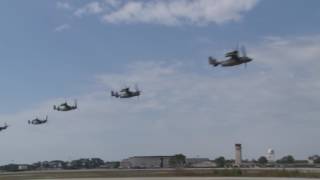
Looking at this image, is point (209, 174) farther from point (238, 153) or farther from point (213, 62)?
point (238, 153)

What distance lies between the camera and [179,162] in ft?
605

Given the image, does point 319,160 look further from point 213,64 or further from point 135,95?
point 213,64

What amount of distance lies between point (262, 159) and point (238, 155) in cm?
4154

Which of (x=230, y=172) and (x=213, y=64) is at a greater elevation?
(x=213, y=64)

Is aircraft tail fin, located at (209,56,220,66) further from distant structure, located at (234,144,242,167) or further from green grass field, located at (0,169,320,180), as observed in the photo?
distant structure, located at (234,144,242,167)

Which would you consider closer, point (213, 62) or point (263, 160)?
point (213, 62)

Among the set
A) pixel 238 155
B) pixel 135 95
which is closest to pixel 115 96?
pixel 135 95

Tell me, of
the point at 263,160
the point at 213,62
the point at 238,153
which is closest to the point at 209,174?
the point at 213,62

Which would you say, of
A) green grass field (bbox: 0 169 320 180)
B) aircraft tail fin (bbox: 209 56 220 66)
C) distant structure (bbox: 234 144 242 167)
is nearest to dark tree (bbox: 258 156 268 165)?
distant structure (bbox: 234 144 242 167)

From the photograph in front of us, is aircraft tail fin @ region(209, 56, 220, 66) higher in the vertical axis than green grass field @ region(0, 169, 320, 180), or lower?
higher

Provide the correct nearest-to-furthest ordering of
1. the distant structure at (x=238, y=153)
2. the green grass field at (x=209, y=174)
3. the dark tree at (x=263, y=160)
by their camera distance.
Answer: the green grass field at (x=209, y=174) < the distant structure at (x=238, y=153) < the dark tree at (x=263, y=160)

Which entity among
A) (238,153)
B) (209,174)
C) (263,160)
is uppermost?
(263,160)

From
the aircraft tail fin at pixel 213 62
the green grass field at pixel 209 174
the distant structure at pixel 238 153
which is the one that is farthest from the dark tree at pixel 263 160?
the aircraft tail fin at pixel 213 62

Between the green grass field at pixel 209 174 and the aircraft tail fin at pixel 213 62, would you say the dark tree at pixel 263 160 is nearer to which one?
the green grass field at pixel 209 174
